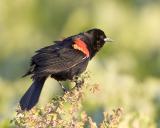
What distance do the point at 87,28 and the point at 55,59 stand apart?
759 cm

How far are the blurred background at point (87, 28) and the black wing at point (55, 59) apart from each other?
1710mm

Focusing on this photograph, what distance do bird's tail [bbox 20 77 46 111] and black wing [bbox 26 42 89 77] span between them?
12 cm

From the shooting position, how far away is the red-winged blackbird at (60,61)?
23.0 feet

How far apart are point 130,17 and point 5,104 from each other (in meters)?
6.56

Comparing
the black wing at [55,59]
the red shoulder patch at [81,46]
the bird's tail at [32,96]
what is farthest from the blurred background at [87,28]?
the bird's tail at [32,96]

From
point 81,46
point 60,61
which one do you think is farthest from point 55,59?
point 81,46

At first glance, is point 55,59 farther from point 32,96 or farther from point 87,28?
point 87,28

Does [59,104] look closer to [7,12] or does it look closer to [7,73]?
[7,73]

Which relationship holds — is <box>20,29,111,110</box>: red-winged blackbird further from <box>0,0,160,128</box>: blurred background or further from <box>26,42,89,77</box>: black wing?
<box>0,0,160,128</box>: blurred background

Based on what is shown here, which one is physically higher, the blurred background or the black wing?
the black wing

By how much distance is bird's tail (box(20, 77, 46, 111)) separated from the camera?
610 centimetres

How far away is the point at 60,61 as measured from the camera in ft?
24.1

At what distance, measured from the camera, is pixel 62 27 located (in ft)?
49.1

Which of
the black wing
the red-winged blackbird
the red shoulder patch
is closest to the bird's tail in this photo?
the red-winged blackbird
